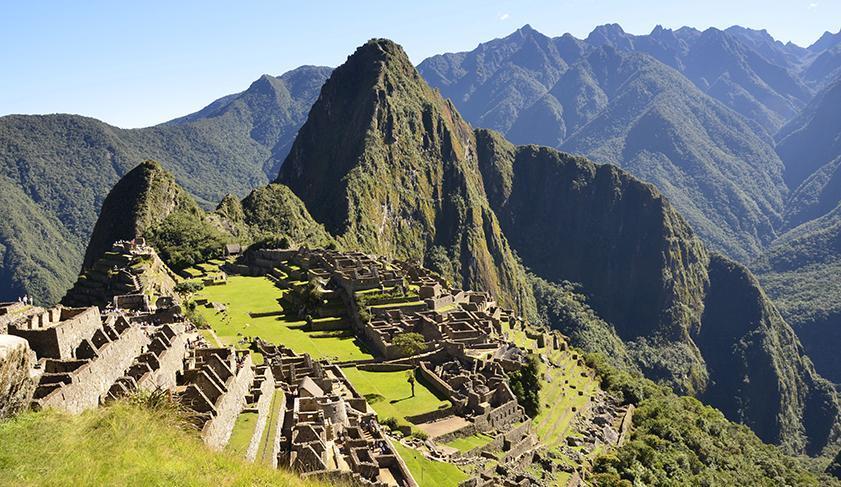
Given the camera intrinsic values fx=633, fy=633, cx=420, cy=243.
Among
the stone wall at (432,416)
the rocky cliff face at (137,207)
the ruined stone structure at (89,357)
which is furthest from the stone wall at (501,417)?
the rocky cliff face at (137,207)

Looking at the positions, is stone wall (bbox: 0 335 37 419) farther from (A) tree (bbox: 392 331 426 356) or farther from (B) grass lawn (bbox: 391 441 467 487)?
(A) tree (bbox: 392 331 426 356)

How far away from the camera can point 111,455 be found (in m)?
13.0

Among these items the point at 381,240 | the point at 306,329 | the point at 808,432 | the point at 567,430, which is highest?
the point at 381,240

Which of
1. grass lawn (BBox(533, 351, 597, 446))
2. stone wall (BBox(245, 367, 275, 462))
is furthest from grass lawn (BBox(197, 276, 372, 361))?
stone wall (BBox(245, 367, 275, 462))

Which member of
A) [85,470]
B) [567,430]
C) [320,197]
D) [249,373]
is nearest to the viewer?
[85,470]

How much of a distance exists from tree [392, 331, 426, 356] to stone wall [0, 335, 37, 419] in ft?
131

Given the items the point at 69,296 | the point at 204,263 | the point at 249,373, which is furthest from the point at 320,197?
the point at 249,373

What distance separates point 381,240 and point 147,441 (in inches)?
6553

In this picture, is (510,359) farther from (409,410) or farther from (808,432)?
(808,432)

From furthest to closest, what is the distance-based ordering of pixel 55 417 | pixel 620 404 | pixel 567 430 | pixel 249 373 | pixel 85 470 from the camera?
pixel 620 404
pixel 567 430
pixel 249 373
pixel 55 417
pixel 85 470

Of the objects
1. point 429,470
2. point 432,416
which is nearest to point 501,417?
point 432,416

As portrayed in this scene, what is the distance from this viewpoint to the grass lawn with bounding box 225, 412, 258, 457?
20.6 metres

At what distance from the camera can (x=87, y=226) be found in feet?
586

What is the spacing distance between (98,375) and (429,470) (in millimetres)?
17740
